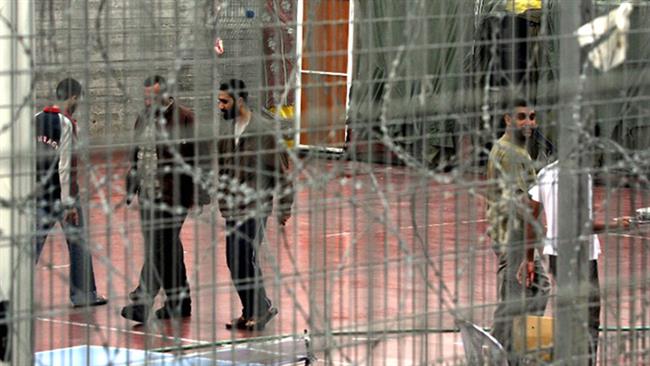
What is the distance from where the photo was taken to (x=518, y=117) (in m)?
5.20

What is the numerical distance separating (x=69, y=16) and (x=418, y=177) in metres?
1.27

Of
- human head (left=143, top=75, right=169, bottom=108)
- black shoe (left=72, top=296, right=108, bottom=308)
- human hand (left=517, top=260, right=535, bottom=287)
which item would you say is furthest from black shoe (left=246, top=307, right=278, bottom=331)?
human head (left=143, top=75, right=169, bottom=108)

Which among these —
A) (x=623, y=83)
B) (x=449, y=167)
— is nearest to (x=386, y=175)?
(x=449, y=167)

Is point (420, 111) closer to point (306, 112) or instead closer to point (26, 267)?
point (306, 112)

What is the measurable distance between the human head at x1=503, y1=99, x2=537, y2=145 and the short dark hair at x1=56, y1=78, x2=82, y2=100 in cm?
152

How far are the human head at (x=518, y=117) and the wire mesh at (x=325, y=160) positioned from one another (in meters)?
0.02

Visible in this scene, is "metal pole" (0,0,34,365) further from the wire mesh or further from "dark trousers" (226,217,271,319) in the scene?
"dark trousers" (226,217,271,319)

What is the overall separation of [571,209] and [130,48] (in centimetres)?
206

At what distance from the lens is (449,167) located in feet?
17.0

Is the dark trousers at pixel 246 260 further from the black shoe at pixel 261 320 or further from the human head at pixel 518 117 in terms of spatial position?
the human head at pixel 518 117

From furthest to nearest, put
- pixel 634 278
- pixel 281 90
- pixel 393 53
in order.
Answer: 1. pixel 634 278
2. pixel 393 53
3. pixel 281 90

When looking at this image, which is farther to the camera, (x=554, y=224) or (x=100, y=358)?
(x=100, y=358)

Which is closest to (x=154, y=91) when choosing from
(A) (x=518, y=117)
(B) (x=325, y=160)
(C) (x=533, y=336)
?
(B) (x=325, y=160)

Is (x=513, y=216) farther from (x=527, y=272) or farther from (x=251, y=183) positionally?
(x=251, y=183)
